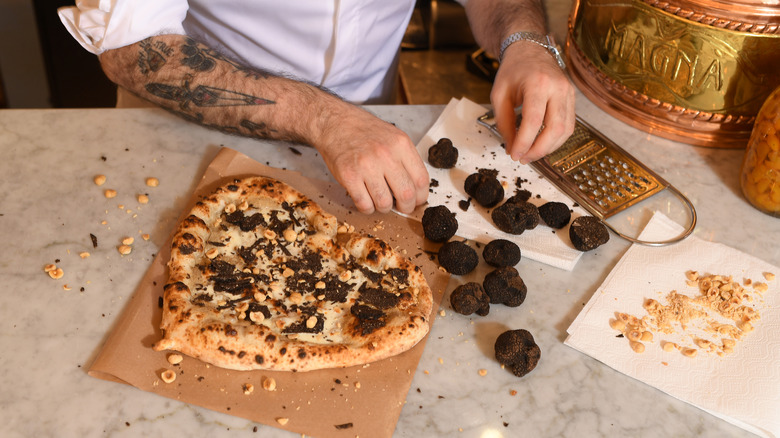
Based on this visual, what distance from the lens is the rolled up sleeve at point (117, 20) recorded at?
1.28 meters

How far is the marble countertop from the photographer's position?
0.96 meters

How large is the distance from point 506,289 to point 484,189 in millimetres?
240

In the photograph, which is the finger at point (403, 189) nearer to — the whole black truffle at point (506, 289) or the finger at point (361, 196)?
the finger at point (361, 196)

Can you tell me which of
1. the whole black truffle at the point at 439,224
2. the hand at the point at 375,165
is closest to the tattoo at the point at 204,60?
the hand at the point at 375,165

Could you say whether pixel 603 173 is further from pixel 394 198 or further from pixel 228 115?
pixel 228 115

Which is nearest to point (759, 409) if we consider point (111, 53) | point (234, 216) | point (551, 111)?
point (551, 111)

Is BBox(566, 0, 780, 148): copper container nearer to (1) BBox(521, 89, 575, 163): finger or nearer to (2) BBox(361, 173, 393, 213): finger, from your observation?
(1) BBox(521, 89, 575, 163): finger

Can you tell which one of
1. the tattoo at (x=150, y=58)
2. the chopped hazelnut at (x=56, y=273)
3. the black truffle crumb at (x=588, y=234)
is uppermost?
the tattoo at (x=150, y=58)

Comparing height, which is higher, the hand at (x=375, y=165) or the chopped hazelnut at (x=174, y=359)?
the hand at (x=375, y=165)

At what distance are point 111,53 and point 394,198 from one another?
2.21 ft

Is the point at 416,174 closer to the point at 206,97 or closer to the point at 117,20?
the point at 206,97

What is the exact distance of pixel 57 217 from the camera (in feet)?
3.91

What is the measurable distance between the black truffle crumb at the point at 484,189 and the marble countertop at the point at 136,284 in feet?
0.48

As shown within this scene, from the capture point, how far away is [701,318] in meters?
1.14
